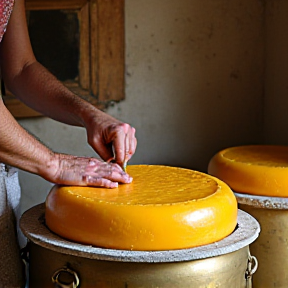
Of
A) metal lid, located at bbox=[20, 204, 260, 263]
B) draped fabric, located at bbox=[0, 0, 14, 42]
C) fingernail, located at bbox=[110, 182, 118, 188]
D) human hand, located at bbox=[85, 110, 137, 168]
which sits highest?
draped fabric, located at bbox=[0, 0, 14, 42]

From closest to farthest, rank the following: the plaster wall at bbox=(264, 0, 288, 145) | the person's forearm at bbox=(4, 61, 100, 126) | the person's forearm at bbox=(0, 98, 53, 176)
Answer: the person's forearm at bbox=(0, 98, 53, 176) → the person's forearm at bbox=(4, 61, 100, 126) → the plaster wall at bbox=(264, 0, 288, 145)

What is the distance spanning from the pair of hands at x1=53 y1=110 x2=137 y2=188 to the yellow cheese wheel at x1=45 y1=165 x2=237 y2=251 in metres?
0.03

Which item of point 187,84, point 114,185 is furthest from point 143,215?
point 187,84

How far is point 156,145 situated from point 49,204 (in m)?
1.47

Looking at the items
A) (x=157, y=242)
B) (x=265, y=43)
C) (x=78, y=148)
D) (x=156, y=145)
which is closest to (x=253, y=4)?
(x=265, y=43)

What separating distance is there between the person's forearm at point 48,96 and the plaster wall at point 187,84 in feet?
2.45

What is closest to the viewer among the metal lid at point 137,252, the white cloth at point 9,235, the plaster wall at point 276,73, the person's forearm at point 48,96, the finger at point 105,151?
the metal lid at point 137,252

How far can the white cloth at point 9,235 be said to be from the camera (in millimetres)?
1740

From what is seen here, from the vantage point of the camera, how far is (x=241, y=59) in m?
3.12

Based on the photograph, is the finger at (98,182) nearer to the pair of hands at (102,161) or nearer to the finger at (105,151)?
the pair of hands at (102,161)

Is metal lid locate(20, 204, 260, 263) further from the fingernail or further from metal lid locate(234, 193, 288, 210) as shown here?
metal lid locate(234, 193, 288, 210)

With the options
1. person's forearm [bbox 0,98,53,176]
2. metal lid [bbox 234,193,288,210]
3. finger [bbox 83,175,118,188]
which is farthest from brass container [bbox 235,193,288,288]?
person's forearm [bbox 0,98,53,176]

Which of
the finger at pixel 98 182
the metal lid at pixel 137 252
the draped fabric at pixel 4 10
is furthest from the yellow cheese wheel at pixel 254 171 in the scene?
the draped fabric at pixel 4 10

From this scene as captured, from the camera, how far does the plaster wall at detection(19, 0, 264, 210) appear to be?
2930 millimetres
